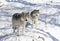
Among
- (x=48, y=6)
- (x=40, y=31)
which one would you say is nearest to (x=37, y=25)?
(x=40, y=31)

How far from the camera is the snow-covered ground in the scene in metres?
2.11

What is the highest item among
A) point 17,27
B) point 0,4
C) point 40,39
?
point 0,4

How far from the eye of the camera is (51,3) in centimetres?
363

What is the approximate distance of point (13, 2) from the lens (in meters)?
3.64

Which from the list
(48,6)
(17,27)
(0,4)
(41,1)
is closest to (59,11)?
(48,6)

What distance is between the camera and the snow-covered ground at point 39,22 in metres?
2.11

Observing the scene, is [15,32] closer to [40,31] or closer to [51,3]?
[40,31]

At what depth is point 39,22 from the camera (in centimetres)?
254

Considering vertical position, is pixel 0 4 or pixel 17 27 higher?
pixel 0 4

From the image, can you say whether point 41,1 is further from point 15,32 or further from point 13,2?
point 15,32

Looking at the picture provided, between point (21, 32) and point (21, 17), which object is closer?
point (21, 17)

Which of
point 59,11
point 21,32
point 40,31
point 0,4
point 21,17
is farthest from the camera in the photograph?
point 0,4

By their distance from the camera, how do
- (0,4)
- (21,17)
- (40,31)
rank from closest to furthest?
(21,17) → (40,31) → (0,4)

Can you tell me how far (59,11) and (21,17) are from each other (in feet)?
4.10
